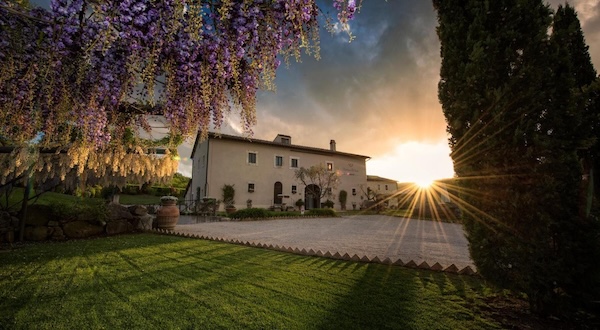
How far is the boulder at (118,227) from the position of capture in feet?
26.9

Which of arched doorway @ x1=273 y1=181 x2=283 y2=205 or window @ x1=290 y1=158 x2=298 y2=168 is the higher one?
window @ x1=290 y1=158 x2=298 y2=168

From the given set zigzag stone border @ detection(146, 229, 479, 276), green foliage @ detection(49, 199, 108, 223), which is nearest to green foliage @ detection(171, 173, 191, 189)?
green foliage @ detection(49, 199, 108, 223)

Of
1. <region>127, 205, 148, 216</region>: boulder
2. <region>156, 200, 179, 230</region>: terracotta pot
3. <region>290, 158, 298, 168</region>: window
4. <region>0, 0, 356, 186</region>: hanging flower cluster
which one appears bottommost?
<region>156, 200, 179, 230</region>: terracotta pot

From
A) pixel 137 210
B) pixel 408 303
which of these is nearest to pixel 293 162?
pixel 137 210

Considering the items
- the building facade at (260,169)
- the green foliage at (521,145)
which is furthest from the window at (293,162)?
the green foliage at (521,145)

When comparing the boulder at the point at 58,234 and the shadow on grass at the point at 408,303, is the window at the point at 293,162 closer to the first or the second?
the boulder at the point at 58,234

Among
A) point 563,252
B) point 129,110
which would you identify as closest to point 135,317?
point 129,110

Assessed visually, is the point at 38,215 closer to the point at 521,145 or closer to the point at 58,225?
the point at 58,225

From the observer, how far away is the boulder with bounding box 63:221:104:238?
7473mm

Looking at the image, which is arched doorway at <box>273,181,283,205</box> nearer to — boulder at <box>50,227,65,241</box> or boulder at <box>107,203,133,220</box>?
boulder at <box>107,203,133,220</box>

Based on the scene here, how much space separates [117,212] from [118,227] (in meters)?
0.50

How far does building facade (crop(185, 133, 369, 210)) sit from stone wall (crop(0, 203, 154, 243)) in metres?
12.2

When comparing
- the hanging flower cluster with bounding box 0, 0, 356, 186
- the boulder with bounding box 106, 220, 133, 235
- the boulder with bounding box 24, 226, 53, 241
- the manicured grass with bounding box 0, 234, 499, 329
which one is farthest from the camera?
the boulder with bounding box 106, 220, 133, 235

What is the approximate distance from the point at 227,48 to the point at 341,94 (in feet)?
31.6
